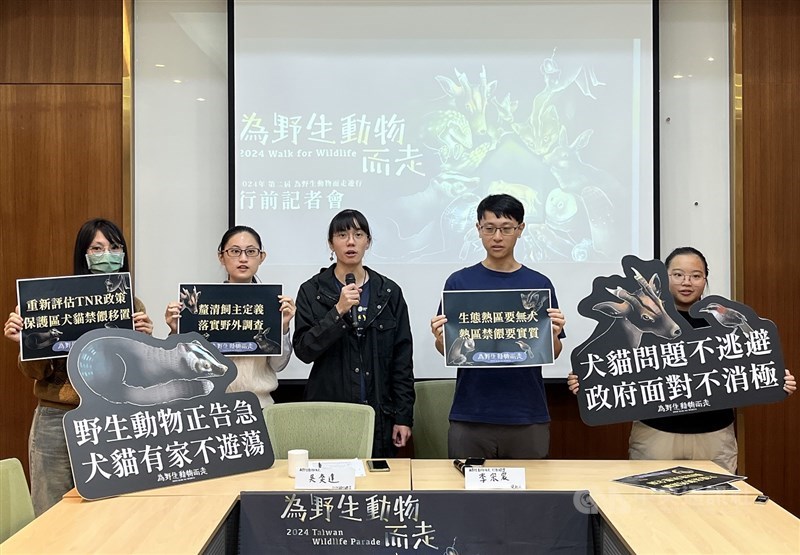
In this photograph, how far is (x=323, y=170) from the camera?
4.14 m

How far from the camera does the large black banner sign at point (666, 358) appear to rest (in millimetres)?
2887

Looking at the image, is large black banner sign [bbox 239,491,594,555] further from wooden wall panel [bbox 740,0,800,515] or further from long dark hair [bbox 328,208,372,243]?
wooden wall panel [bbox 740,0,800,515]

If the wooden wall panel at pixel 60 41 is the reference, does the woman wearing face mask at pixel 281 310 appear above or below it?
below

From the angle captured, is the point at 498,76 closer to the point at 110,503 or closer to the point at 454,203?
the point at 454,203

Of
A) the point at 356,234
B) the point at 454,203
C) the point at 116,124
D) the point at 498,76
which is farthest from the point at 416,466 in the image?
the point at 116,124

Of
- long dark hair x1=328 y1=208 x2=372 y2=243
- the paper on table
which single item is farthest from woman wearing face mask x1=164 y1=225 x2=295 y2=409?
the paper on table

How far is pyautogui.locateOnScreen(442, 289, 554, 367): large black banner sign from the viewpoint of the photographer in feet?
9.80

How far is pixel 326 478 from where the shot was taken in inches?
99.3

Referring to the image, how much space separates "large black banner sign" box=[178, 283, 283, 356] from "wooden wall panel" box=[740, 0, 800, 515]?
2.69 m

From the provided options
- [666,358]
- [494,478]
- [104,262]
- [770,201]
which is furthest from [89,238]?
[770,201]

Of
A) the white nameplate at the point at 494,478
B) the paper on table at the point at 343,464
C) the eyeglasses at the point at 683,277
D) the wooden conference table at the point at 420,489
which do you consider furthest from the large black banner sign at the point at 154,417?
the eyeglasses at the point at 683,277

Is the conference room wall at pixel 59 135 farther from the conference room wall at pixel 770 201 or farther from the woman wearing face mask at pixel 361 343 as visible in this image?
the conference room wall at pixel 770 201

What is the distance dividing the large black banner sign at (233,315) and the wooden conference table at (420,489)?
58cm

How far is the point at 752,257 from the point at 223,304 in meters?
2.92
